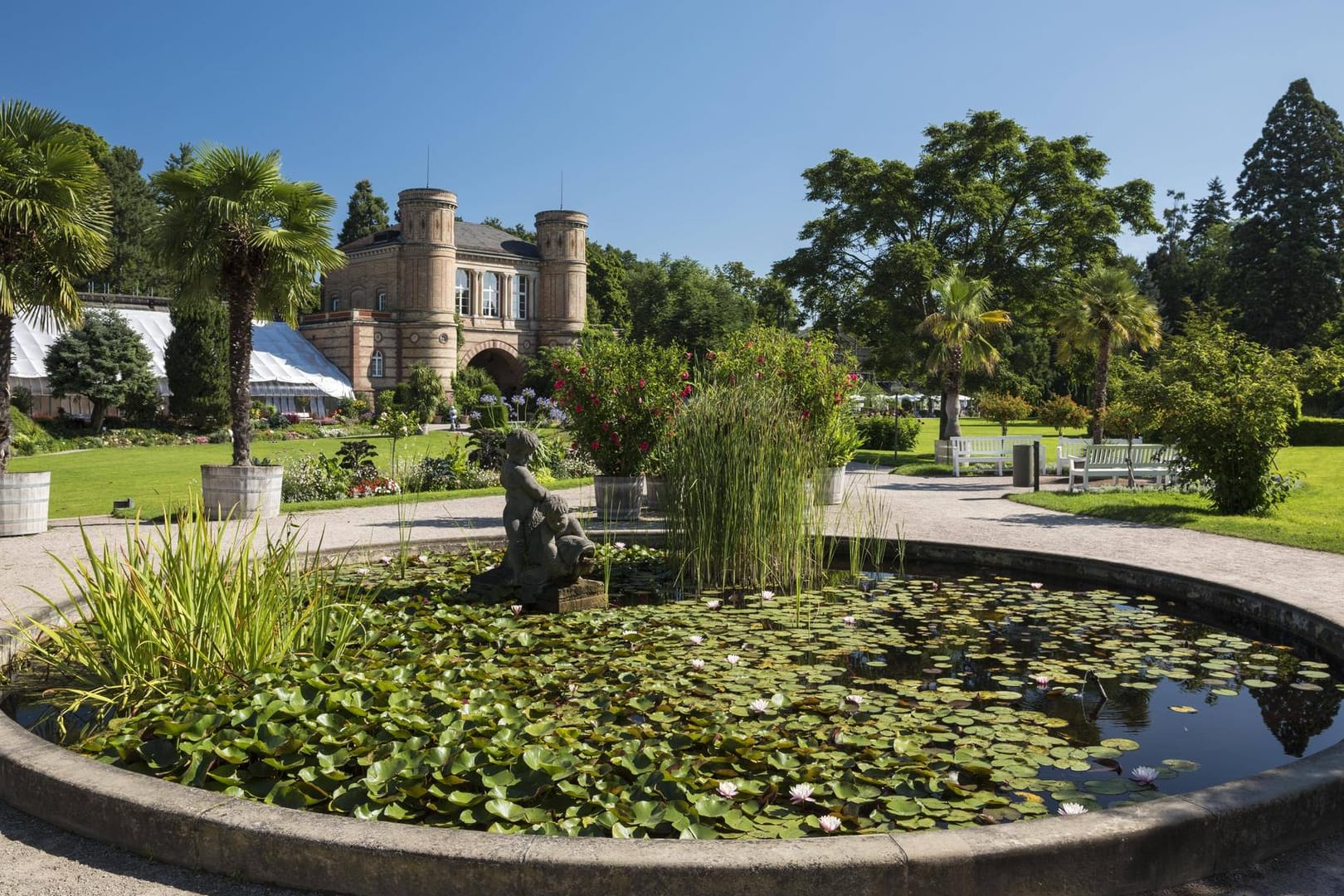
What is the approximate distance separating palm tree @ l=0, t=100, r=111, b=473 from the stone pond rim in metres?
8.84

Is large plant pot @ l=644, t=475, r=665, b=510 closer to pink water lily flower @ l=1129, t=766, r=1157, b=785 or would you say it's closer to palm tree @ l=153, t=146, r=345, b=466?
palm tree @ l=153, t=146, r=345, b=466

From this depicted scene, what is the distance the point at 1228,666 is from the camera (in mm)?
5141

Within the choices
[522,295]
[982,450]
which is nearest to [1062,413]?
[982,450]

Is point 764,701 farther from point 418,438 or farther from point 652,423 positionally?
point 418,438

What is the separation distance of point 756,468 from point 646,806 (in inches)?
143

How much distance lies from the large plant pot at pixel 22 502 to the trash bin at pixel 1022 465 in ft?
45.3

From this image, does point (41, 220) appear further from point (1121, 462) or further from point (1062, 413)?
point (1062, 413)

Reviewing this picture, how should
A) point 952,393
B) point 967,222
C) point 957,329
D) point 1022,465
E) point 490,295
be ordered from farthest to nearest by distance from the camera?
point 490,295
point 967,222
point 952,393
point 957,329
point 1022,465

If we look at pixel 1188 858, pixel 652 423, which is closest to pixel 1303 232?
pixel 652 423

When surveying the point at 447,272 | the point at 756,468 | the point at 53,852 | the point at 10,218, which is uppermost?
the point at 447,272

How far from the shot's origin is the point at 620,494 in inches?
431

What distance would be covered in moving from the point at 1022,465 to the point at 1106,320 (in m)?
5.78

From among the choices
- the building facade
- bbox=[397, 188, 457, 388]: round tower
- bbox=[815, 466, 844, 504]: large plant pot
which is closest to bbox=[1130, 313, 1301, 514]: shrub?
bbox=[815, 466, 844, 504]: large plant pot

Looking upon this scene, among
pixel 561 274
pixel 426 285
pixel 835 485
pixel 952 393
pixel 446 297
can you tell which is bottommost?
pixel 835 485
